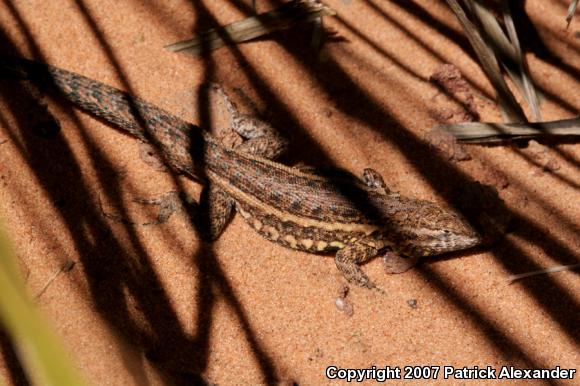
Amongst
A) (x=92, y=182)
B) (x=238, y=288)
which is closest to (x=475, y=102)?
(x=238, y=288)

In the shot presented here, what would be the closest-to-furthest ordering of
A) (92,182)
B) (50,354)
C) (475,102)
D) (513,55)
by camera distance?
(50,354)
(92,182)
(513,55)
(475,102)

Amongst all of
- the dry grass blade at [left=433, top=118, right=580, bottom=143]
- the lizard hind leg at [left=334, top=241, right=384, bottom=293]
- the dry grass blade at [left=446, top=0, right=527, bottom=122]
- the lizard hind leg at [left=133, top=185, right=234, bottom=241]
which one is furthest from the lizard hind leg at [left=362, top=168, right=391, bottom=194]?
the dry grass blade at [left=446, top=0, right=527, bottom=122]

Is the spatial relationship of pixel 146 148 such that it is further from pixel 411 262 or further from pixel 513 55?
pixel 513 55

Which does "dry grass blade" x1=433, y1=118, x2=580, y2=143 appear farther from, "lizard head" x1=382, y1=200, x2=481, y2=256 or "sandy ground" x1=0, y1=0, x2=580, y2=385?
"lizard head" x1=382, y1=200, x2=481, y2=256

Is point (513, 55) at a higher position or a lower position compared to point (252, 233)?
higher

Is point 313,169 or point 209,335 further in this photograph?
point 313,169

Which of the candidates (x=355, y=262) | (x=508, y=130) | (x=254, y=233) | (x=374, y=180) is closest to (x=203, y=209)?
(x=254, y=233)

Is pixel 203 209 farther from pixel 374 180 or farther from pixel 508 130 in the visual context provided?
pixel 508 130
